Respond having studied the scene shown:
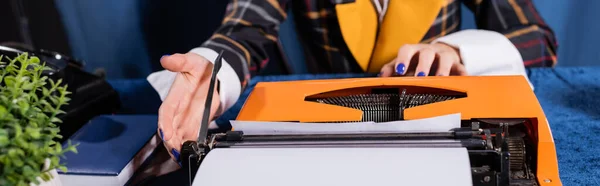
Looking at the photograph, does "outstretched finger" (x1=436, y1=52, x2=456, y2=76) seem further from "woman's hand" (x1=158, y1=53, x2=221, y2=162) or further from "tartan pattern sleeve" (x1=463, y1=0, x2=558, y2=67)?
"woman's hand" (x1=158, y1=53, x2=221, y2=162)

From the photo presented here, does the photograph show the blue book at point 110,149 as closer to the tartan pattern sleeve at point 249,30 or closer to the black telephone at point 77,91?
the black telephone at point 77,91

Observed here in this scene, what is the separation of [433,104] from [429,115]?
0.08ft

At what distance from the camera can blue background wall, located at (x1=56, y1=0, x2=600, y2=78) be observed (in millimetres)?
1610

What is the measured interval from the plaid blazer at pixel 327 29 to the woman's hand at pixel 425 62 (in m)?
0.21

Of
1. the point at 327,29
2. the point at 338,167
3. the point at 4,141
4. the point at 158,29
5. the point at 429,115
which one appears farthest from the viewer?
the point at 158,29

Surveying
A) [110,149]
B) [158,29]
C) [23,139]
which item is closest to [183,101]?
[110,149]

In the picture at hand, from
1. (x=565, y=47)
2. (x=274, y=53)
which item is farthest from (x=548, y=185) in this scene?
(x=565, y=47)

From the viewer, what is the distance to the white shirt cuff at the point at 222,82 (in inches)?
34.2

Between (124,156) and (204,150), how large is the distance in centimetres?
22

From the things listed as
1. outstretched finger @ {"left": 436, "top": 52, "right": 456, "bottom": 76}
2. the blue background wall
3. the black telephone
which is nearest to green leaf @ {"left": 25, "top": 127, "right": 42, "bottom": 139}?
the black telephone

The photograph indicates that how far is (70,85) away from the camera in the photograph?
Result: 875 mm

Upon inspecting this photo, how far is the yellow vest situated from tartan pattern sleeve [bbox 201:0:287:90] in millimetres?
148

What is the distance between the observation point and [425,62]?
0.79 meters

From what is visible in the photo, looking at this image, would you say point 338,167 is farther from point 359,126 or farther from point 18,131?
point 18,131
